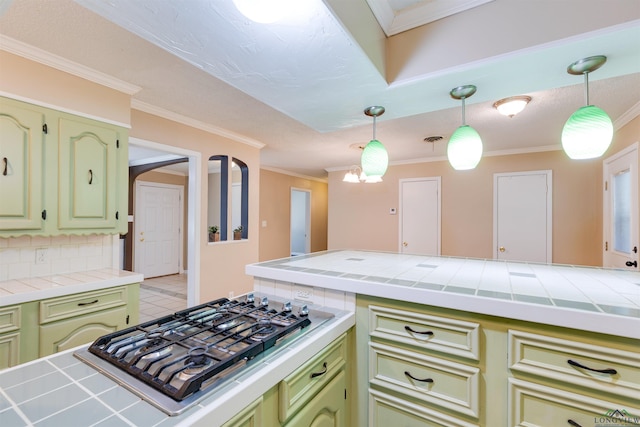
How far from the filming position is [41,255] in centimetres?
193

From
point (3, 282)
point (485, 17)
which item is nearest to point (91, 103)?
point (3, 282)

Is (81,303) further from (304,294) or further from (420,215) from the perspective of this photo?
A: (420,215)

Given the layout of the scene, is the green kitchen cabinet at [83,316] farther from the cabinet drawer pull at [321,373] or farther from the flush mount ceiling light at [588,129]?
the flush mount ceiling light at [588,129]

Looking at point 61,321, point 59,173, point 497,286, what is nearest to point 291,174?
point 59,173

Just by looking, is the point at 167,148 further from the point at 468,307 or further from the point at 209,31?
the point at 468,307

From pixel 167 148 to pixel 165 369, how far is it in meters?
2.59

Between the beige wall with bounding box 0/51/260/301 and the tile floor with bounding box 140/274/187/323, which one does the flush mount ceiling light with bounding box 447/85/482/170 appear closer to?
the beige wall with bounding box 0/51/260/301

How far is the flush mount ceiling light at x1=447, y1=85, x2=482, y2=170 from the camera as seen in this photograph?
4.66ft

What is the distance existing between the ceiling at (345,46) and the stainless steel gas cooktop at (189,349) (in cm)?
92

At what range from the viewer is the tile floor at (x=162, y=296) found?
11.8ft

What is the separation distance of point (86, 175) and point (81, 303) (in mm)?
883

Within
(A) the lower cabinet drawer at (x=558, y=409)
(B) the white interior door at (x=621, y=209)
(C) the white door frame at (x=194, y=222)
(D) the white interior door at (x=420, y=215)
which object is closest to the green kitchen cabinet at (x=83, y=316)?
(C) the white door frame at (x=194, y=222)

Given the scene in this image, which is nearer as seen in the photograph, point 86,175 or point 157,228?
point 86,175

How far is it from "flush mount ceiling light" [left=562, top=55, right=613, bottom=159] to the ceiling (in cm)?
6
